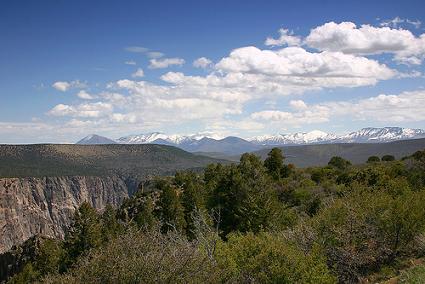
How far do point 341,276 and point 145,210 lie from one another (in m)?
37.7

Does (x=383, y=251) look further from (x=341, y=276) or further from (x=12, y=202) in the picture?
(x=12, y=202)

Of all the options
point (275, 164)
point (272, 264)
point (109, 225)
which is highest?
point (275, 164)

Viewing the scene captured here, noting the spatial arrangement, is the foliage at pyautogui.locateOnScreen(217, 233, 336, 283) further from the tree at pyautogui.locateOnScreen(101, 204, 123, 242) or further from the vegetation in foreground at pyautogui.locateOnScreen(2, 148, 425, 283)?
the tree at pyautogui.locateOnScreen(101, 204, 123, 242)

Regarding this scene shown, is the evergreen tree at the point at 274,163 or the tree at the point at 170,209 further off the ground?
the evergreen tree at the point at 274,163

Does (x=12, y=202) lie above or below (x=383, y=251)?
below

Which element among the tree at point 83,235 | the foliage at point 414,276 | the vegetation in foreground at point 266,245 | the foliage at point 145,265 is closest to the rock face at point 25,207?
the tree at point 83,235

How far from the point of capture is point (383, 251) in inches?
1028

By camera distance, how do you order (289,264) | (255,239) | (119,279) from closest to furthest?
1. (119,279)
2. (289,264)
3. (255,239)

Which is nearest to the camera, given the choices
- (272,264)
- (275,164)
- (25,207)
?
(272,264)

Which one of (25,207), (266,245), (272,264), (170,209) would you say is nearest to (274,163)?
(170,209)

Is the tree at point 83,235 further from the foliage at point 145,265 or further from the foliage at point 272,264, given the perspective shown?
the foliage at point 145,265

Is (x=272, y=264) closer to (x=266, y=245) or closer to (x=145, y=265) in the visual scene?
(x=266, y=245)

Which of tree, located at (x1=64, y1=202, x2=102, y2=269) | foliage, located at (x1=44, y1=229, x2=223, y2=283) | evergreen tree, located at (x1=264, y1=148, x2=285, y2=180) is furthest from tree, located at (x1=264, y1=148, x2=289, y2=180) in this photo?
foliage, located at (x1=44, y1=229, x2=223, y2=283)

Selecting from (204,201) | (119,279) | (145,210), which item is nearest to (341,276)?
(119,279)
